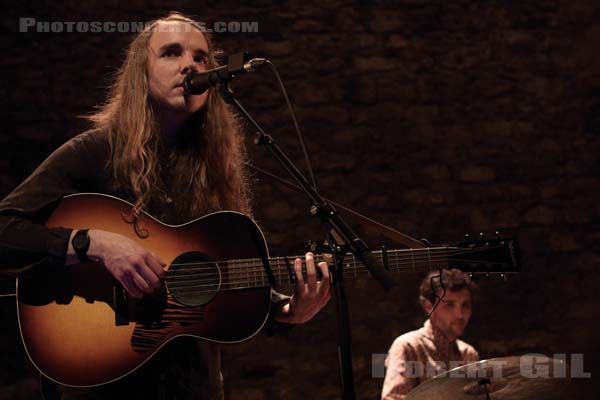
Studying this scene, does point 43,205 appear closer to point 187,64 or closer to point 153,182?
point 153,182

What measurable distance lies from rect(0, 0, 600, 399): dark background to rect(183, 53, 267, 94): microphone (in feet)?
9.53

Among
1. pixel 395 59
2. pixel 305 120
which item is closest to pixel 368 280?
pixel 305 120

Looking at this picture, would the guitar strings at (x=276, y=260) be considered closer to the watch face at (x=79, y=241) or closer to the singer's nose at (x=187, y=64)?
the watch face at (x=79, y=241)

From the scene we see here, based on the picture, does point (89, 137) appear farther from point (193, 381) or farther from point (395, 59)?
point (395, 59)

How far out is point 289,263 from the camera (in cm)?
255

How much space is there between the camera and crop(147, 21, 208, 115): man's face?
259 centimetres

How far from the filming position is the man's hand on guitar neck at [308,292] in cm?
249

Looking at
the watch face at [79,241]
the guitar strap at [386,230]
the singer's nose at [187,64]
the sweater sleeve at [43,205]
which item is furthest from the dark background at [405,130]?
the watch face at [79,241]

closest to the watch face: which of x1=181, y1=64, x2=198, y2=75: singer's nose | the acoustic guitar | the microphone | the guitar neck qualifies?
the acoustic guitar

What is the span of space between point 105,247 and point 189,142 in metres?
0.69

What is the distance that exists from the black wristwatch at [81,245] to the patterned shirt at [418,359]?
2.43 m

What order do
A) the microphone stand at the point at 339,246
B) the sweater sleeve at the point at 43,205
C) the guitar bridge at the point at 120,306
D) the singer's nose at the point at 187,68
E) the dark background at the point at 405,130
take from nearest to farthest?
the microphone stand at the point at 339,246
the sweater sleeve at the point at 43,205
the guitar bridge at the point at 120,306
the singer's nose at the point at 187,68
the dark background at the point at 405,130

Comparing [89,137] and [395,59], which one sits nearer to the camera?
[89,137]

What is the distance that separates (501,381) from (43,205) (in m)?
1.84
